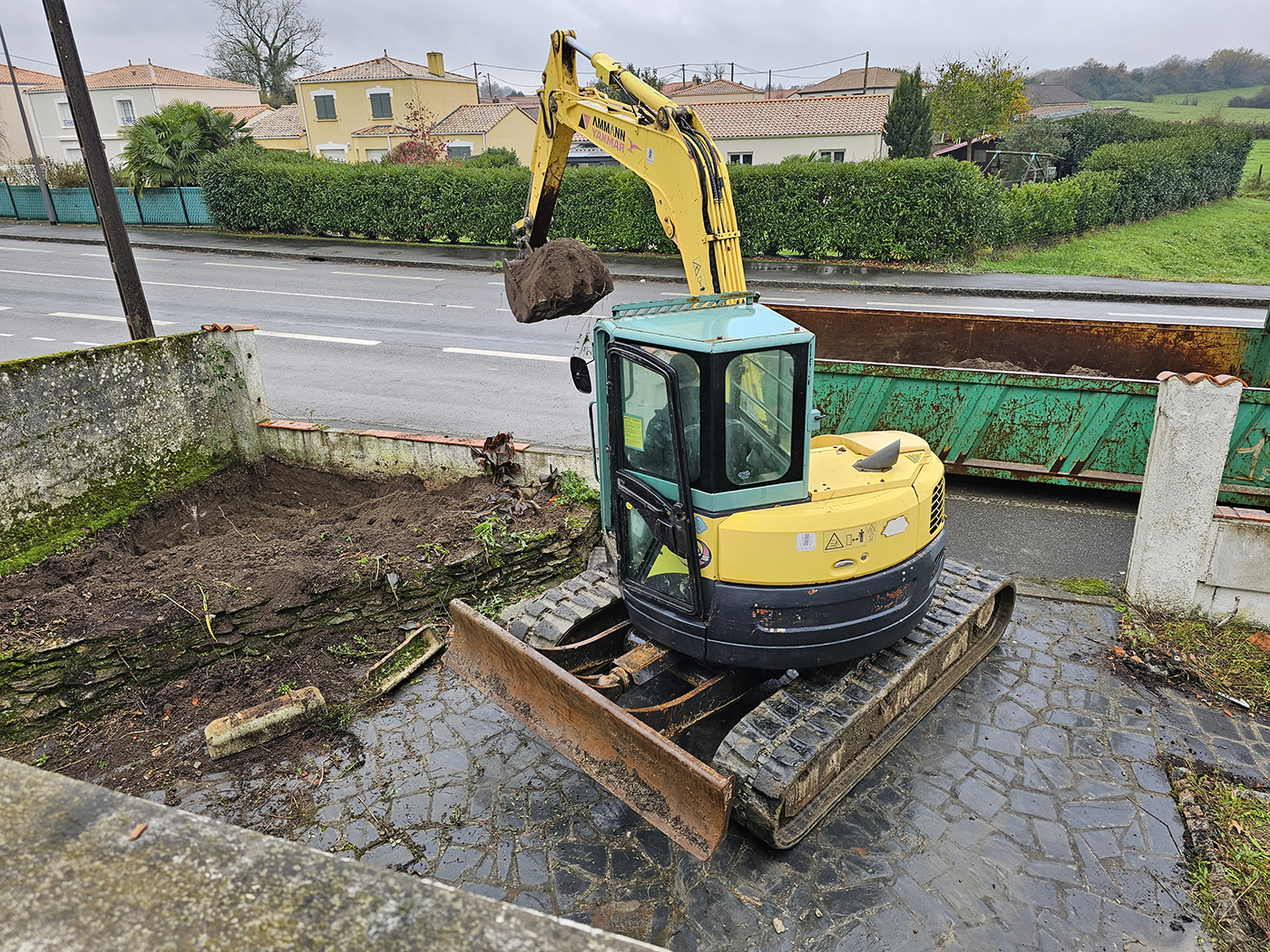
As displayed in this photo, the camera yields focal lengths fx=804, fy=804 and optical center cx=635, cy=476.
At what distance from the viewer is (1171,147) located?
28.5 m

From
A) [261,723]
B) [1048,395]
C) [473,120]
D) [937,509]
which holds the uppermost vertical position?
[473,120]

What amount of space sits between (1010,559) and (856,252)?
1551 cm

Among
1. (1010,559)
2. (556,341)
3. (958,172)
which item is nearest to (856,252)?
(958,172)

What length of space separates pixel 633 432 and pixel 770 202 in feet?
A: 59.7

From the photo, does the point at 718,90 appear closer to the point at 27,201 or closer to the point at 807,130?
the point at 807,130

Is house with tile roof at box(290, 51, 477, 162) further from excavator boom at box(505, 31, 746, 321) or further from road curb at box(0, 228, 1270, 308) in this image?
excavator boom at box(505, 31, 746, 321)

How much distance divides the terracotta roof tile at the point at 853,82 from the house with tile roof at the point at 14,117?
182ft

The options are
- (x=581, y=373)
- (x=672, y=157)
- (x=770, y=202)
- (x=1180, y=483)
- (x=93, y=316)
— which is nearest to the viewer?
(x=581, y=373)

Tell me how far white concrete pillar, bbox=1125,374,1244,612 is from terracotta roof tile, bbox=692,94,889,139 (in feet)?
107

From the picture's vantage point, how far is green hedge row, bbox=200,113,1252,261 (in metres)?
20.2

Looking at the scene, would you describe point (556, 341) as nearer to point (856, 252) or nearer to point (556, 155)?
point (556, 155)

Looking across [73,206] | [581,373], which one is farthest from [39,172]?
[581,373]

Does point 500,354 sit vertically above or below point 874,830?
above

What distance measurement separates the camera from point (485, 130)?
41219 millimetres
